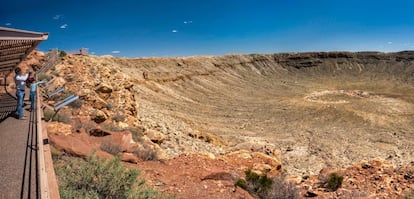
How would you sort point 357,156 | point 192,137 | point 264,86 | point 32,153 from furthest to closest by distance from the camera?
point 264,86 → point 357,156 → point 192,137 → point 32,153

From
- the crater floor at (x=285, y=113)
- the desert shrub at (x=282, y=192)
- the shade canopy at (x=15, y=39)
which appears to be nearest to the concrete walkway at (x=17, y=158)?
the shade canopy at (x=15, y=39)

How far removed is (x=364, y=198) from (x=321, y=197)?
1.41 meters

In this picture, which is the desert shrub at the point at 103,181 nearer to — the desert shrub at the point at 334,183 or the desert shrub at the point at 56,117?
the desert shrub at the point at 56,117

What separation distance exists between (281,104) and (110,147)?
1927 inches

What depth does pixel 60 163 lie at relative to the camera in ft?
22.5

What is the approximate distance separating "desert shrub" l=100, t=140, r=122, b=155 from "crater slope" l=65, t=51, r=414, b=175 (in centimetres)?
607

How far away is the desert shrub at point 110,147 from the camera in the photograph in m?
9.01

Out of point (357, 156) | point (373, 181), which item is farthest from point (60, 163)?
point (357, 156)

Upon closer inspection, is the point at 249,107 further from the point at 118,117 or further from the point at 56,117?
the point at 56,117

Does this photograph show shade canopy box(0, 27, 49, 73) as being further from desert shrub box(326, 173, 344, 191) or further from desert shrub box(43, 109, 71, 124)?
desert shrub box(326, 173, 344, 191)

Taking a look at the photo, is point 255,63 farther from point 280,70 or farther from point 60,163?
point 60,163

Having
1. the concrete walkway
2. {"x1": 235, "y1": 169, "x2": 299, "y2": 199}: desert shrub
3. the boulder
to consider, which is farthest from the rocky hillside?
{"x1": 235, "y1": 169, "x2": 299, "y2": 199}: desert shrub

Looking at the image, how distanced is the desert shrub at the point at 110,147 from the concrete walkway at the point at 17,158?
5.85 feet

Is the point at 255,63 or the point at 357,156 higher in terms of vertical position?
the point at 255,63
